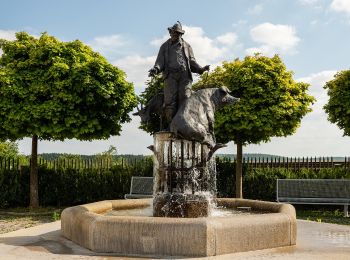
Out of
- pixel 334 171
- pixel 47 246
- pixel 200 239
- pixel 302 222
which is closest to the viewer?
pixel 200 239

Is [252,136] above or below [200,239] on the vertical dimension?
above

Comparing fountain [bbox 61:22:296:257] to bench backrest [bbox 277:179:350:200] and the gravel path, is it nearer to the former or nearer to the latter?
the gravel path

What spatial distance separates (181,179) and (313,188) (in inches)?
361

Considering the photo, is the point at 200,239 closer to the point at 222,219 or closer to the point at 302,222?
the point at 222,219

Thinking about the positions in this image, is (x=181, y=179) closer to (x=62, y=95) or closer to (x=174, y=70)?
(x=174, y=70)

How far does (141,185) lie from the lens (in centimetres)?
1784

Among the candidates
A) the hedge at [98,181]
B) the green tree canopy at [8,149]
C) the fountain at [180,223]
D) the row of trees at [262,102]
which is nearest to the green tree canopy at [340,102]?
the row of trees at [262,102]

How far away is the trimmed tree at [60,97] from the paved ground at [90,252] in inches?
322

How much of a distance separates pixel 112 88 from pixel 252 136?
5386 mm

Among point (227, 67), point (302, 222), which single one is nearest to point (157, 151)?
point (302, 222)

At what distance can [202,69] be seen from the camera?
993cm

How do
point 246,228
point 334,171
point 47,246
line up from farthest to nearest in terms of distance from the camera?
point 334,171
point 47,246
point 246,228

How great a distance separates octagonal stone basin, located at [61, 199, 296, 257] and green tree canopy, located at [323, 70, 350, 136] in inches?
434

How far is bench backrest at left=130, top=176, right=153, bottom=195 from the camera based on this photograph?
1764 centimetres
